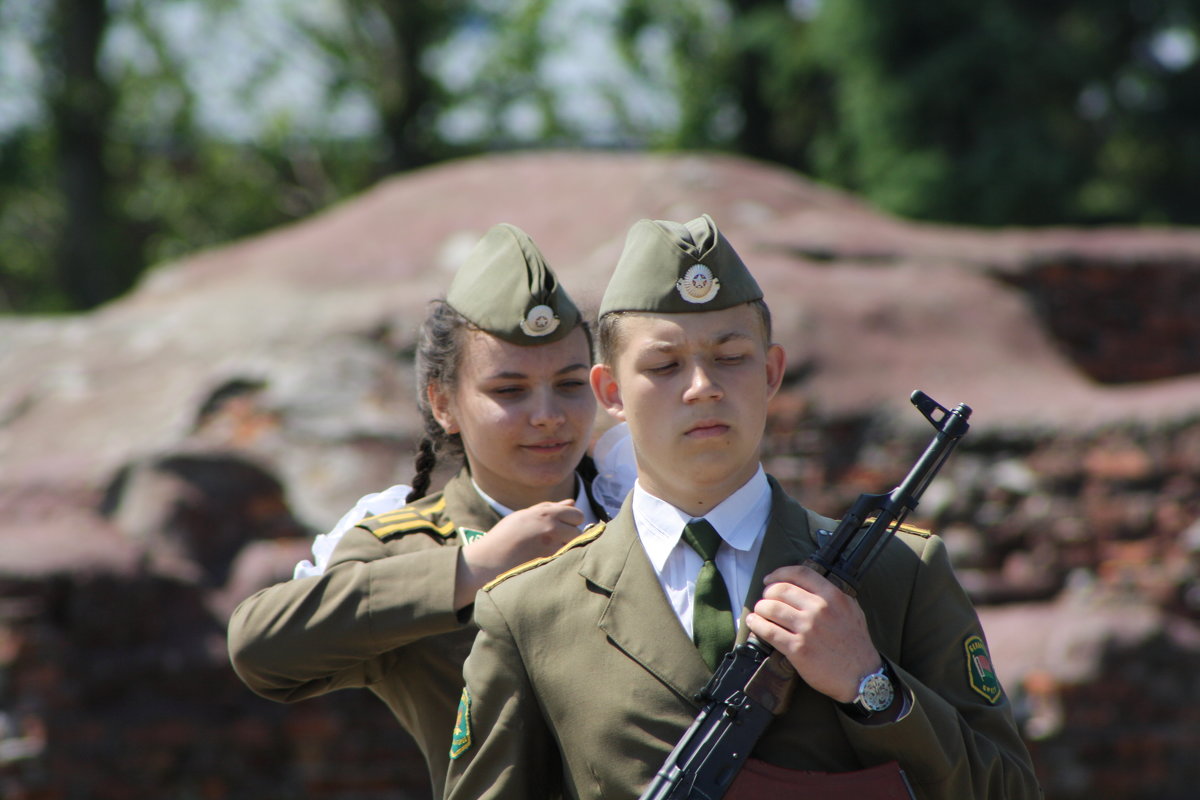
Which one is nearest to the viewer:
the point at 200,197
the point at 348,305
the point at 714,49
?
the point at 348,305

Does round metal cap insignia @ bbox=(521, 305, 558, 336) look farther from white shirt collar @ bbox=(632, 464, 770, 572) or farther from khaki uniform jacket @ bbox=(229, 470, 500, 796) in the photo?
white shirt collar @ bbox=(632, 464, 770, 572)

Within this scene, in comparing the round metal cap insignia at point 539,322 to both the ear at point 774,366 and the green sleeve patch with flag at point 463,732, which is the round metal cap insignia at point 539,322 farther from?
the green sleeve patch with flag at point 463,732

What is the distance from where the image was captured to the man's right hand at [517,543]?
6.85 feet

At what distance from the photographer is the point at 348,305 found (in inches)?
257

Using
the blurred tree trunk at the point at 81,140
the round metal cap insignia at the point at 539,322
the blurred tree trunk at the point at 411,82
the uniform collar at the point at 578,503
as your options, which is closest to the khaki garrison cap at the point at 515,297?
the round metal cap insignia at the point at 539,322

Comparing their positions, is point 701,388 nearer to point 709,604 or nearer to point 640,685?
point 709,604

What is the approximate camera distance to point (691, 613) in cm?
174

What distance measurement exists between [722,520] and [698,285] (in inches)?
12.2

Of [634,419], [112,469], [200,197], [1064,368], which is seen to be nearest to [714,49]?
[200,197]

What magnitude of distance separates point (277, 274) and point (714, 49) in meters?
13.0

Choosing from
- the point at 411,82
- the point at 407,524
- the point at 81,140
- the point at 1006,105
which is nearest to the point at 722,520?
the point at 407,524

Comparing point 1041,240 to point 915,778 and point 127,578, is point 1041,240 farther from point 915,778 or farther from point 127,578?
point 915,778

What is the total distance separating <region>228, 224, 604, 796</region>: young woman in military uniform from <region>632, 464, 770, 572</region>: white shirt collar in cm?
32

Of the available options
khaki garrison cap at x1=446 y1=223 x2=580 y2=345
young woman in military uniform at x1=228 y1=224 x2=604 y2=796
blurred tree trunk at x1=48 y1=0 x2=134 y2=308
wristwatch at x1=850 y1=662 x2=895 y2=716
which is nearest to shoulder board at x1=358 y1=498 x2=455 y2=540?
young woman in military uniform at x1=228 y1=224 x2=604 y2=796
